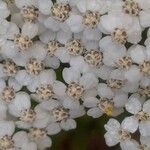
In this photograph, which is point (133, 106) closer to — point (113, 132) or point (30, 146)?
point (113, 132)

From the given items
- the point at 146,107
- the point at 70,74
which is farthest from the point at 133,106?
the point at 70,74

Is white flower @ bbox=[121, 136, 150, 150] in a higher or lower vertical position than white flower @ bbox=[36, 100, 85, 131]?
lower

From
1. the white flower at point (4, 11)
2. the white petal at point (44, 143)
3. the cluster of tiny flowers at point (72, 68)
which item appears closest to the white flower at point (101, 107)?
the cluster of tiny flowers at point (72, 68)

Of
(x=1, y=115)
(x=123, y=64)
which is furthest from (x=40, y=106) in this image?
(x=123, y=64)

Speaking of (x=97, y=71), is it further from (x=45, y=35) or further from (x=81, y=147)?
(x=81, y=147)

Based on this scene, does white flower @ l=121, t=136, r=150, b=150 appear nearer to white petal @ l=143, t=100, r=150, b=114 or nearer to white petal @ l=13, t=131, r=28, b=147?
white petal @ l=143, t=100, r=150, b=114

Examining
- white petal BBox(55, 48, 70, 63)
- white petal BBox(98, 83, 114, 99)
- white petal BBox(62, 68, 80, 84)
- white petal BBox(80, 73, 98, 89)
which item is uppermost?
white petal BBox(55, 48, 70, 63)

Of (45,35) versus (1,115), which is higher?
(45,35)

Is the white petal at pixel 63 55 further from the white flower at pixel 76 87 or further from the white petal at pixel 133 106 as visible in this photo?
the white petal at pixel 133 106

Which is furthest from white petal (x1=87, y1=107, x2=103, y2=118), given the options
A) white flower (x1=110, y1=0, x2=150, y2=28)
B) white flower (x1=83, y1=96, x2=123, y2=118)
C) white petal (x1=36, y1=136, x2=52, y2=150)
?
white flower (x1=110, y1=0, x2=150, y2=28)
